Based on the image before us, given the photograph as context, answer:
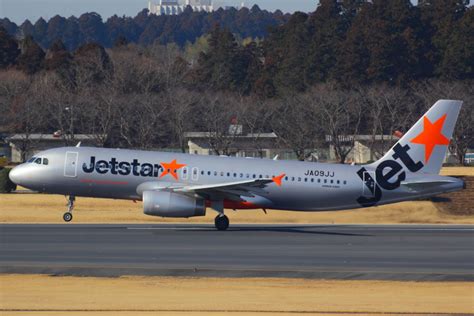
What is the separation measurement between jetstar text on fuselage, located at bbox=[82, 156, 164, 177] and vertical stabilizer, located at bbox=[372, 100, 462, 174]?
397 inches

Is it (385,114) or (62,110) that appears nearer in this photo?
(62,110)

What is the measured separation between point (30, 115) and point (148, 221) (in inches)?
1916

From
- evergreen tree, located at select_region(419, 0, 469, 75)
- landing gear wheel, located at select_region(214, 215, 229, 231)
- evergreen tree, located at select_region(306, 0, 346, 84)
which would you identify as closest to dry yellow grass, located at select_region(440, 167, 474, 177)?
landing gear wheel, located at select_region(214, 215, 229, 231)

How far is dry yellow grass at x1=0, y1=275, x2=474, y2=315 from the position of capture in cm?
2350

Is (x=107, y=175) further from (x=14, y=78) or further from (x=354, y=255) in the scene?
(x=14, y=78)

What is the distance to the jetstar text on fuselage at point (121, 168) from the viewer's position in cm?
4275

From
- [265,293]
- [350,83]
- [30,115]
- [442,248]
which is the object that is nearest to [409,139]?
[442,248]

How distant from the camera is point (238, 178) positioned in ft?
143

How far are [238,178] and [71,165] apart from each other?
672 centimetres

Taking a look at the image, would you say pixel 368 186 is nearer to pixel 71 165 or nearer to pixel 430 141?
pixel 430 141

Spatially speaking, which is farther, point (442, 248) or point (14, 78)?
point (14, 78)

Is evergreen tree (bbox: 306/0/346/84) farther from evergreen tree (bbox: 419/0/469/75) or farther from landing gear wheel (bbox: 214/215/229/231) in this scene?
landing gear wheel (bbox: 214/215/229/231)

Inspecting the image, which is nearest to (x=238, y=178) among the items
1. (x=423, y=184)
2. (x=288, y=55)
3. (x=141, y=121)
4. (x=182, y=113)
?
(x=423, y=184)

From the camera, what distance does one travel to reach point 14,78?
371 feet
